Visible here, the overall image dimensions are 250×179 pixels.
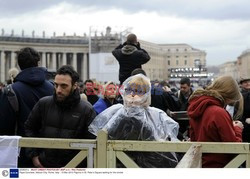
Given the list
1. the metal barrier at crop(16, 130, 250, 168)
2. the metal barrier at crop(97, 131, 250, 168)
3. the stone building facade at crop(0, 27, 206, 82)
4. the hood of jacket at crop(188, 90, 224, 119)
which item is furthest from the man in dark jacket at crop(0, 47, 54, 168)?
the stone building facade at crop(0, 27, 206, 82)

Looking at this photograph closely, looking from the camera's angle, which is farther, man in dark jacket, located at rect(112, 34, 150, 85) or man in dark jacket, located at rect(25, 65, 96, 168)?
man in dark jacket, located at rect(112, 34, 150, 85)

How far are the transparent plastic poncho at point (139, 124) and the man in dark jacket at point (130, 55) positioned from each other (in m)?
2.90

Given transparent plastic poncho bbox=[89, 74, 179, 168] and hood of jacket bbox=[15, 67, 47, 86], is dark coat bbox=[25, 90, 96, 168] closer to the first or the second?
transparent plastic poncho bbox=[89, 74, 179, 168]

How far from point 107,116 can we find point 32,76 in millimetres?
1218

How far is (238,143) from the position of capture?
3.96 meters

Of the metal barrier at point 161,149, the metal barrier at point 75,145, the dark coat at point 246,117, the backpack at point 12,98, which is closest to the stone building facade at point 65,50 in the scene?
the dark coat at point 246,117

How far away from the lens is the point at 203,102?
4219 mm

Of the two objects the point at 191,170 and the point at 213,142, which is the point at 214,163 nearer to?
the point at 213,142

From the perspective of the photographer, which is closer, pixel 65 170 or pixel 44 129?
pixel 65 170

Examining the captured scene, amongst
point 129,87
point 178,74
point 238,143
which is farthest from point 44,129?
point 178,74

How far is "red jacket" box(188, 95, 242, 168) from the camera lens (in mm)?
4070

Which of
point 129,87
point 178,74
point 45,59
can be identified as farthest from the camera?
point 45,59

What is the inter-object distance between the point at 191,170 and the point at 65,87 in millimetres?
1738

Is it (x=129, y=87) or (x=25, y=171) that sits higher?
(x=129, y=87)
